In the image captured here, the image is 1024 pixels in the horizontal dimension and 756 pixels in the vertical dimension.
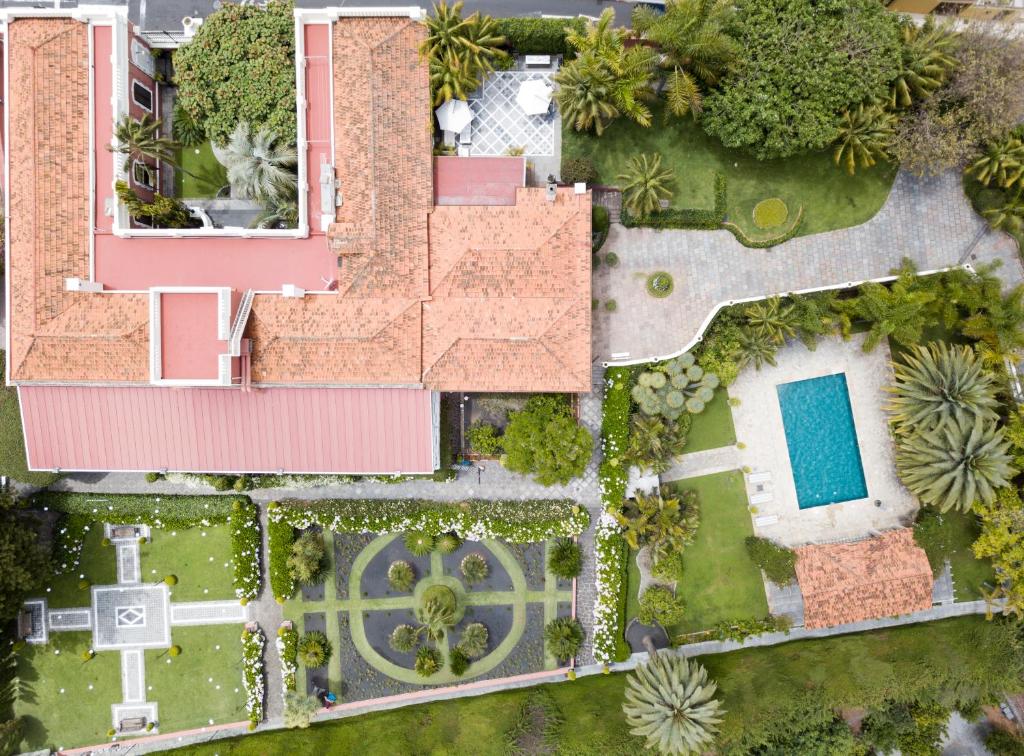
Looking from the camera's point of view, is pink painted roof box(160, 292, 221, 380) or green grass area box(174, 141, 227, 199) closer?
pink painted roof box(160, 292, 221, 380)

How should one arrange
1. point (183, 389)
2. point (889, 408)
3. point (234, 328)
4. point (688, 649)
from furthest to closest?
point (688, 649), point (889, 408), point (183, 389), point (234, 328)

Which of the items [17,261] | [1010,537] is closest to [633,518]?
[1010,537]

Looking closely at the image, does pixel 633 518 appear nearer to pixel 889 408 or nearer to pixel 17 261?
pixel 889 408

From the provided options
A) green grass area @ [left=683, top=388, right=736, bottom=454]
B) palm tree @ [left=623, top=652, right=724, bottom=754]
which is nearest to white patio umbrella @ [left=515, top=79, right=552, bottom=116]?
green grass area @ [left=683, top=388, right=736, bottom=454]

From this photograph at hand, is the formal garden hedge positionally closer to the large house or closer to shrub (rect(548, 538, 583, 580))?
the large house

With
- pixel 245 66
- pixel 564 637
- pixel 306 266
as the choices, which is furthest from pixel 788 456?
pixel 245 66

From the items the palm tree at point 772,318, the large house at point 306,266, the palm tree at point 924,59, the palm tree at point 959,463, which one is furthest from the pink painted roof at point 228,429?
the palm tree at point 924,59

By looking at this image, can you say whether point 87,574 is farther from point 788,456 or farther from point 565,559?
point 788,456

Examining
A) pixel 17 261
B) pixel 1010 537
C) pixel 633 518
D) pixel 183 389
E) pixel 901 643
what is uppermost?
pixel 17 261
